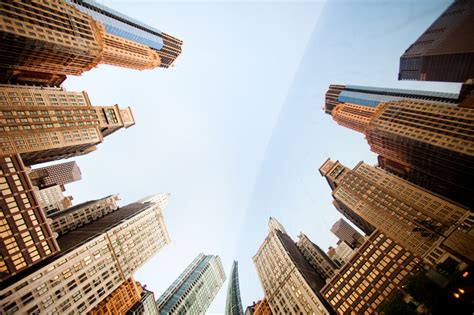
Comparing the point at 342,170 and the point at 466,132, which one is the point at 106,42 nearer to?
the point at 342,170

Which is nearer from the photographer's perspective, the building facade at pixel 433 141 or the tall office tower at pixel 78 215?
the building facade at pixel 433 141

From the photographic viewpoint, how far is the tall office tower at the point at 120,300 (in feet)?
303

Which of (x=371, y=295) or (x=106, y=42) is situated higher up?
(x=106, y=42)

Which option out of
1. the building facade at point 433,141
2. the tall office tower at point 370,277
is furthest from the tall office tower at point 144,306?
the building facade at point 433,141

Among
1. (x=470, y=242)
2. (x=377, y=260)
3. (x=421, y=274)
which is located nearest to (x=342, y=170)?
(x=377, y=260)

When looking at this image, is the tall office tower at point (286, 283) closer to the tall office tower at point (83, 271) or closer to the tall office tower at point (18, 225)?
the tall office tower at point (83, 271)

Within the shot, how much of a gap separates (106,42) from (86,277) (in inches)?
4473

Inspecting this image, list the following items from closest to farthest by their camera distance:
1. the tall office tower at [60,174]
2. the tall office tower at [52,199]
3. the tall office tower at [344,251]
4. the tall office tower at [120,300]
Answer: the tall office tower at [120,300]
the tall office tower at [344,251]
the tall office tower at [52,199]
the tall office tower at [60,174]

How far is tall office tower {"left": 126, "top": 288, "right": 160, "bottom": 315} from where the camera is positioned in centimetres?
10854

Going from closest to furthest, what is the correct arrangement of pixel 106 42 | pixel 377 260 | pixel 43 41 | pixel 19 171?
pixel 19 171 → pixel 43 41 → pixel 377 260 → pixel 106 42

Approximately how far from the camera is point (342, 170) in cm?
13812

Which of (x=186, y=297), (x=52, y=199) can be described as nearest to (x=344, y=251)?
(x=186, y=297)

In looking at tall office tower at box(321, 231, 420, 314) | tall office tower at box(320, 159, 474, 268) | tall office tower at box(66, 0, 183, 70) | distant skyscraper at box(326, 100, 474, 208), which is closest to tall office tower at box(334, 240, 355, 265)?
tall office tower at box(320, 159, 474, 268)

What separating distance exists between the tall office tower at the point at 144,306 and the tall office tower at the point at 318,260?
3547 inches
